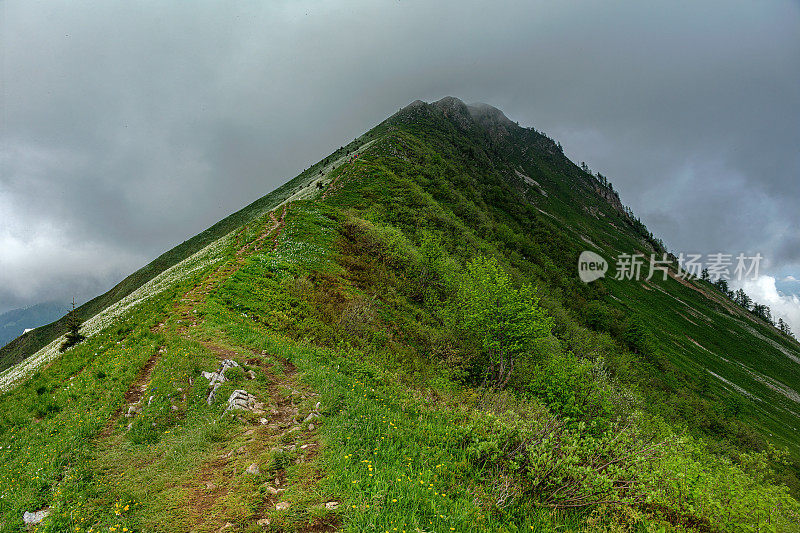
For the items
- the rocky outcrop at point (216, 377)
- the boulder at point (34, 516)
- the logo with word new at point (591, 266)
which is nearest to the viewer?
the boulder at point (34, 516)

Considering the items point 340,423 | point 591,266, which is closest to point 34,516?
point 340,423

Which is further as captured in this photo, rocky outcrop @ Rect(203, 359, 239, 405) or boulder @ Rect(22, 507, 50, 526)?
rocky outcrop @ Rect(203, 359, 239, 405)

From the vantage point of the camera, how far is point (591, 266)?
11988 centimetres

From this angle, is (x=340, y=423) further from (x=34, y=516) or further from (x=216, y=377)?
(x=34, y=516)

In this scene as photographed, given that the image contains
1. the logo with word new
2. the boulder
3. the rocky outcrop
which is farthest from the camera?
the logo with word new

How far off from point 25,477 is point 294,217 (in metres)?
29.8

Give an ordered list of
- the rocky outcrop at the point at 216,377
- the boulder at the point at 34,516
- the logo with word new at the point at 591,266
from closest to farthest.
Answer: the boulder at the point at 34,516 < the rocky outcrop at the point at 216,377 < the logo with word new at the point at 591,266

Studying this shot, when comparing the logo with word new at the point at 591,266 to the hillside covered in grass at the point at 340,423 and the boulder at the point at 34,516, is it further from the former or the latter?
the boulder at the point at 34,516

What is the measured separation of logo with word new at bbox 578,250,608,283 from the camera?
349ft

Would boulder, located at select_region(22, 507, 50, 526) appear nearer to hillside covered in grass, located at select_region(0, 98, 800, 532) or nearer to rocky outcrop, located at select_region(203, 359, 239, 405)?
hillside covered in grass, located at select_region(0, 98, 800, 532)

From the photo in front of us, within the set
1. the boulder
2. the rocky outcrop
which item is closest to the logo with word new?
the rocky outcrop

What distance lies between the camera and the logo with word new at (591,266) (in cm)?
10635

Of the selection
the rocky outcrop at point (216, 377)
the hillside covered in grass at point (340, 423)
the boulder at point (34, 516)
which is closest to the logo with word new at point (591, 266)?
the hillside covered in grass at point (340, 423)

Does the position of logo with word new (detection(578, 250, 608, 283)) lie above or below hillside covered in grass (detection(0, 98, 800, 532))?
below
